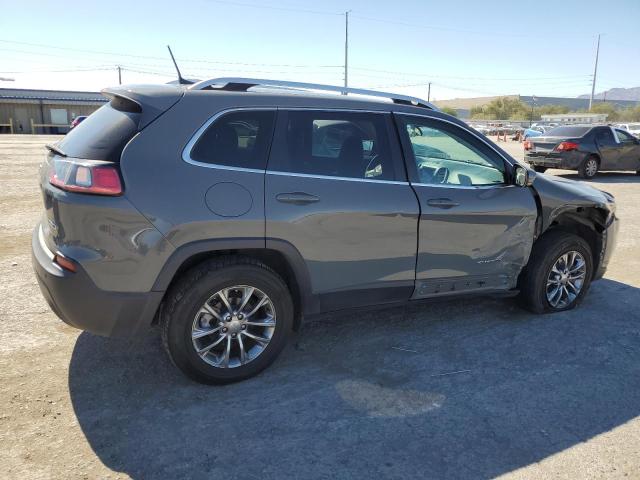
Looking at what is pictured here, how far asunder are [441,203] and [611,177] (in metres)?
14.8

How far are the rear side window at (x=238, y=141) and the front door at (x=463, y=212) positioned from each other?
1083 millimetres

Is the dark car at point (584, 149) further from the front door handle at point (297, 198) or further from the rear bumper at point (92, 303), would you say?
the rear bumper at point (92, 303)

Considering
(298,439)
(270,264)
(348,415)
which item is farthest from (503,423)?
(270,264)

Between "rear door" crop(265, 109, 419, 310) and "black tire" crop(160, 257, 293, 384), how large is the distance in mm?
239

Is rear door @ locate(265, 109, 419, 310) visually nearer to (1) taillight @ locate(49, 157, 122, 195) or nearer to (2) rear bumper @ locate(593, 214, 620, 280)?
(1) taillight @ locate(49, 157, 122, 195)

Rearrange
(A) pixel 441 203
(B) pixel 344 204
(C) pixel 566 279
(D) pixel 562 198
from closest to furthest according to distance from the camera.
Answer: (B) pixel 344 204 → (A) pixel 441 203 → (D) pixel 562 198 → (C) pixel 566 279

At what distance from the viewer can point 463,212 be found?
3.90 m

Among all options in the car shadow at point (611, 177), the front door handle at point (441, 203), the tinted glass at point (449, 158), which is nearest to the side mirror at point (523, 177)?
the tinted glass at point (449, 158)

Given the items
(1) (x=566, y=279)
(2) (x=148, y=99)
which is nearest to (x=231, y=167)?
(2) (x=148, y=99)

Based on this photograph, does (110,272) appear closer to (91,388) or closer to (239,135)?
(91,388)

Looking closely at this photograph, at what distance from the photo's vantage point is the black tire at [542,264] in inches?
175

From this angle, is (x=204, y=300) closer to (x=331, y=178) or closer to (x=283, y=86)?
(x=331, y=178)

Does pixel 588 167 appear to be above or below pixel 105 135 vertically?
below

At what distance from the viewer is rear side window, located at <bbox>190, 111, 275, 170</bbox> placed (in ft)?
10.3
